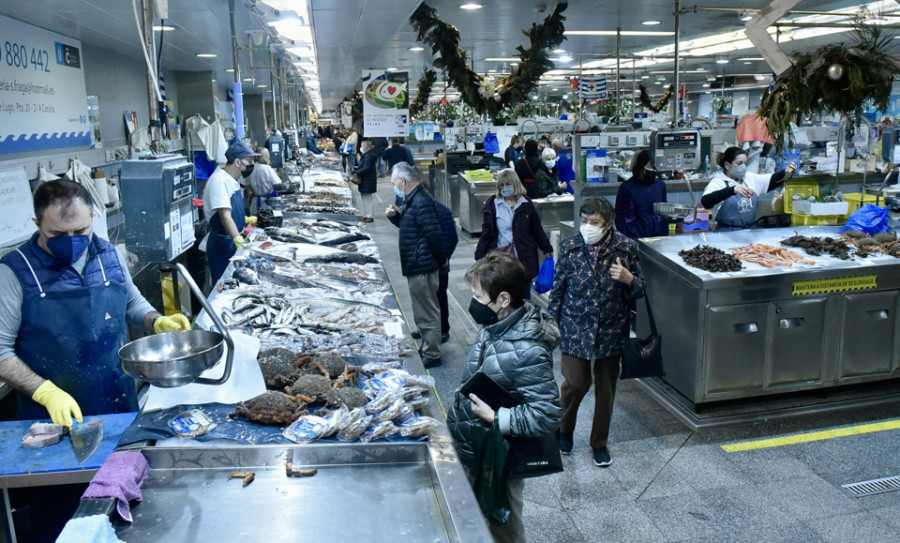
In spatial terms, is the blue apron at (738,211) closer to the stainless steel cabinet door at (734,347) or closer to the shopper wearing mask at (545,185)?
the stainless steel cabinet door at (734,347)

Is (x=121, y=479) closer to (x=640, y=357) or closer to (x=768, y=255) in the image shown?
(x=640, y=357)

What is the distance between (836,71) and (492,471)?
468 cm

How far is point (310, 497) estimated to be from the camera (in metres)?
2.33

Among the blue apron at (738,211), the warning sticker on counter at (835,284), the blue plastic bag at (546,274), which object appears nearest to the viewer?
the warning sticker on counter at (835,284)

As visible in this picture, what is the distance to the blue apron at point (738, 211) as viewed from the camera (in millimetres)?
6754

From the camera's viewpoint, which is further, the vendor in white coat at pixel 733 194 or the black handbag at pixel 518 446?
the vendor in white coat at pixel 733 194

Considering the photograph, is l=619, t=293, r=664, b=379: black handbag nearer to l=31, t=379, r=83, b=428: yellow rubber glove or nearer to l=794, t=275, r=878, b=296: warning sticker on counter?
l=794, t=275, r=878, b=296: warning sticker on counter

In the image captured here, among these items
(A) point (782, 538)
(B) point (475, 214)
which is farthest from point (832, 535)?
(B) point (475, 214)

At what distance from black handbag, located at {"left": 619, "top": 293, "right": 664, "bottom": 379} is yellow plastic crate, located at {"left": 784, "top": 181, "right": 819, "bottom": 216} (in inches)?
136

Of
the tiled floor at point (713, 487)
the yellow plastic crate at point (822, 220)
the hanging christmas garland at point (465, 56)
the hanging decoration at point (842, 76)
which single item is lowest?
the tiled floor at point (713, 487)

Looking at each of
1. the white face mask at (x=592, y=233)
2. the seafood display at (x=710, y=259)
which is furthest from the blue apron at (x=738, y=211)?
the white face mask at (x=592, y=233)

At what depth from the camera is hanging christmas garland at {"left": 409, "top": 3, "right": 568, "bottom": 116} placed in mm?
9719

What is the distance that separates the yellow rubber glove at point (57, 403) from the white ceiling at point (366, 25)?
374cm

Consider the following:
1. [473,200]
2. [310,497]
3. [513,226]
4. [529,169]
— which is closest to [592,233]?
[513,226]
